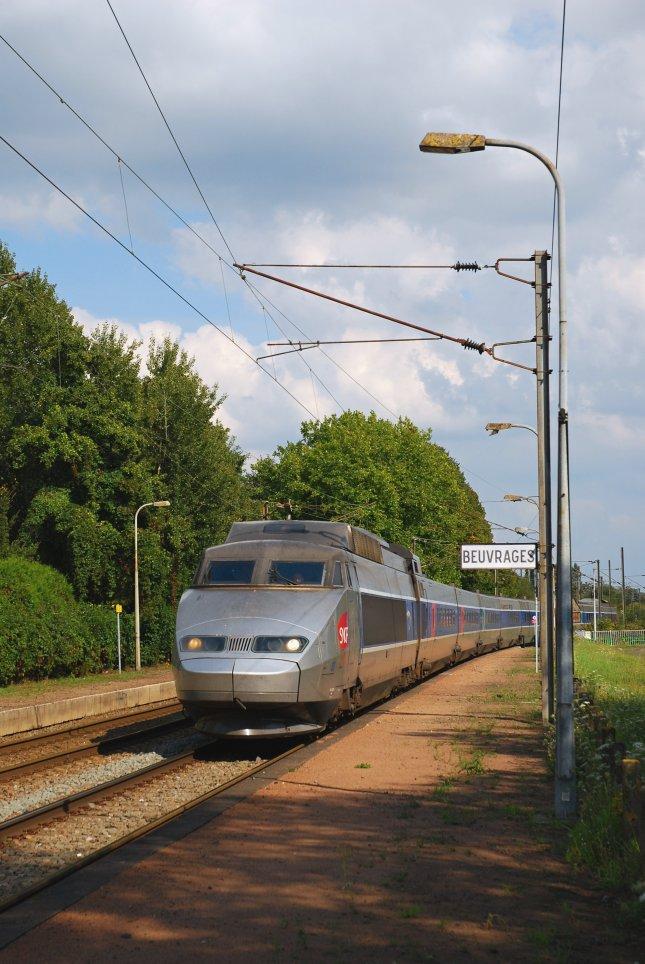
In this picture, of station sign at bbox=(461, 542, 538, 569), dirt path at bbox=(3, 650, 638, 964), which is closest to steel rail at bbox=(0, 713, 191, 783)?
dirt path at bbox=(3, 650, 638, 964)

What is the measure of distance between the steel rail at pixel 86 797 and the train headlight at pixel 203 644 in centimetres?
154

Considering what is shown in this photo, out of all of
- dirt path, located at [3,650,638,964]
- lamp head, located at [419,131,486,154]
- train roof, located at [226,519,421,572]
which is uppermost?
lamp head, located at [419,131,486,154]

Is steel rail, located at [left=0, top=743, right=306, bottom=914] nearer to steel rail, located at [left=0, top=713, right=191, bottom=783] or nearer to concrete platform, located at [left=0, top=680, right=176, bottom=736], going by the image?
steel rail, located at [left=0, top=713, right=191, bottom=783]

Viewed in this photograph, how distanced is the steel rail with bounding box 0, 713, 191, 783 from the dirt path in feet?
13.0

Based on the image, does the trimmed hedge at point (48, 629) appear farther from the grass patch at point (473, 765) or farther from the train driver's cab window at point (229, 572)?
the grass patch at point (473, 765)

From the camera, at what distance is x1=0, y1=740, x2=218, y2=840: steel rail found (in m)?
10.0

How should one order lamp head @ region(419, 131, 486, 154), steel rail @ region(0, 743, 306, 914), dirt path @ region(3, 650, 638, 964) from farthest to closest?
lamp head @ region(419, 131, 486, 154) < steel rail @ region(0, 743, 306, 914) < dirt path @ region(3, 650, 638, 964)

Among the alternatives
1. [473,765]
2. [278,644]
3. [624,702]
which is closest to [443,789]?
[473,765]

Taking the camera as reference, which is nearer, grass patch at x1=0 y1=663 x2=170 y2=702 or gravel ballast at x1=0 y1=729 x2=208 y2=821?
gravel ballast at x1=0 y1=729 x2=208 y2=821

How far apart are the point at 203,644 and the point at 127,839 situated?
5172mm

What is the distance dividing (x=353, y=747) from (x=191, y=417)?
140 ft

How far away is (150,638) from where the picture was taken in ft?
161

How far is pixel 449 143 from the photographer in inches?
487

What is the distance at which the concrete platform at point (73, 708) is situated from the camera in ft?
66.6
